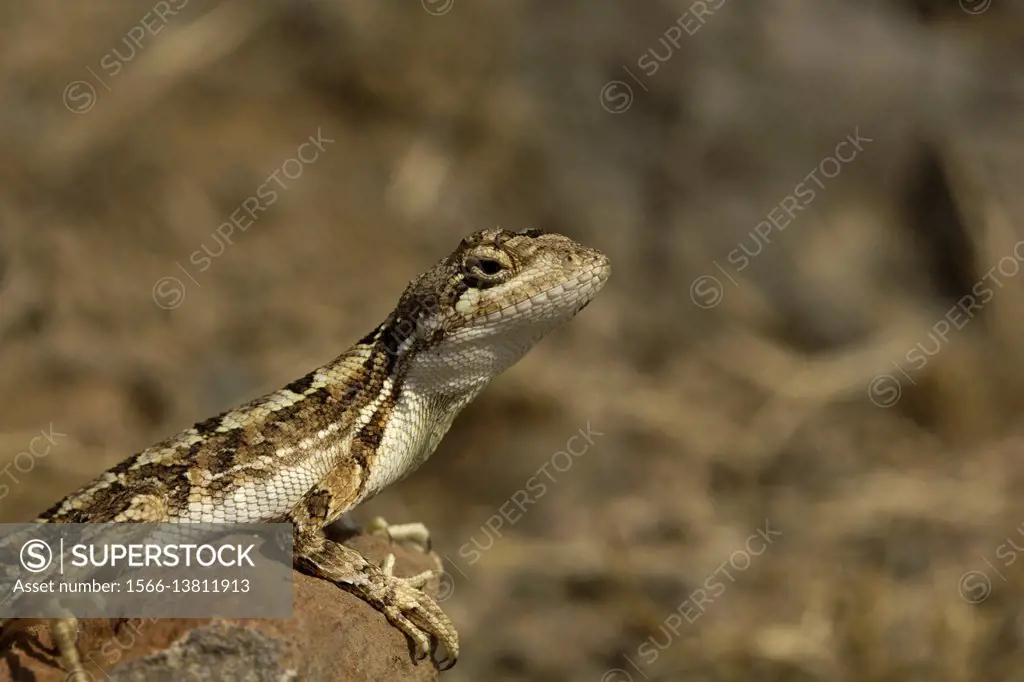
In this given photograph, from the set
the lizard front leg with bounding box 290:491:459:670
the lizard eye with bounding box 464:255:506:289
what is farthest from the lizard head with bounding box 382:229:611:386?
the lizard front leg with bounding box 290:491:459:670

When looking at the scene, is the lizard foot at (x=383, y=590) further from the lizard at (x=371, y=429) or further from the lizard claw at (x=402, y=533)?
the lizard claw at (x=402, y=533)

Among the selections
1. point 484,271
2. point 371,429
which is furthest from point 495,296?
point 371,429

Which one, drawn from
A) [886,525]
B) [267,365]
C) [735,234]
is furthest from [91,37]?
[886,525]

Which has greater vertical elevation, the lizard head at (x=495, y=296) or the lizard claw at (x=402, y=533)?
the lizard head at (x=495, y=296)

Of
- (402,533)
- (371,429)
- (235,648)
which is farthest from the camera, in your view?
(402,533)

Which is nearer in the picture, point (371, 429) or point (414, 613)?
point (414, 613)

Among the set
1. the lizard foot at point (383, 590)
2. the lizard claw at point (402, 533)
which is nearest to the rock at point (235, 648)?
the lizard foot at point (383, 590)

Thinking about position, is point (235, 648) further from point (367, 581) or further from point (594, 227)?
point (594, 227)
